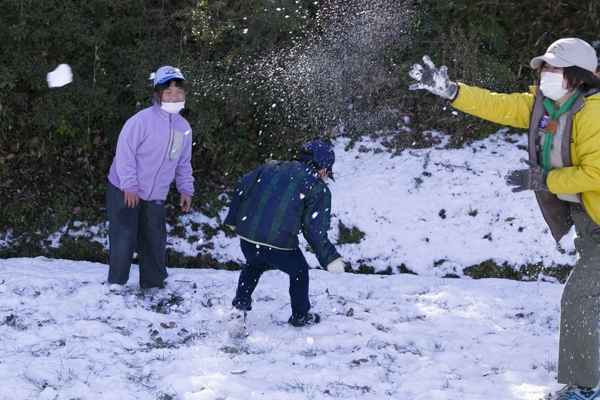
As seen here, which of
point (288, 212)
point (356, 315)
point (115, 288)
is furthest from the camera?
point (115, 288)

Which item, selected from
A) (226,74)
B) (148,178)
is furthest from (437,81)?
(226,74)

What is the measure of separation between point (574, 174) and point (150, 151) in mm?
3458

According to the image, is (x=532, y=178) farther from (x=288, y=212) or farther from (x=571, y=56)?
(x=288, y=212)

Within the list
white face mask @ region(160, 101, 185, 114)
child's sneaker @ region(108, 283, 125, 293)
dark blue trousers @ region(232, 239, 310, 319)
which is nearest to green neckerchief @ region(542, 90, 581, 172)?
dark blue trousers @ region(232, 239, 310, 319)

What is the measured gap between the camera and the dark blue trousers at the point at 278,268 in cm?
486

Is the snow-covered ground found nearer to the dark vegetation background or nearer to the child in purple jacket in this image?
the child in purple jacket

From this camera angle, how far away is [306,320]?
17.3ft

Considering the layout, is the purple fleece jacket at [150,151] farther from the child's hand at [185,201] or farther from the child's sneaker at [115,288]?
the child's sneaker at [115,288]

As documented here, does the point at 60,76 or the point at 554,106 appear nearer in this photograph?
the point at 554,106

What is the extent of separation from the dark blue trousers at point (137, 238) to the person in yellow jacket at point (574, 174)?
324 centimetres

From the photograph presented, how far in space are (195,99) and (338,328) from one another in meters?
3.73

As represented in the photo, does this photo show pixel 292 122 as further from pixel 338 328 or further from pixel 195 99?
pixel 338 328

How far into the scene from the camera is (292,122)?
342 inches

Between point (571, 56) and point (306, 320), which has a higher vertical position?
point (571, 56)
